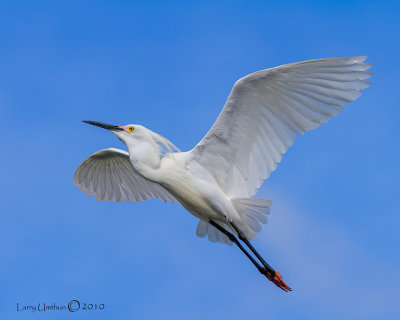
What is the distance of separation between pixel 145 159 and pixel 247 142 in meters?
1.38

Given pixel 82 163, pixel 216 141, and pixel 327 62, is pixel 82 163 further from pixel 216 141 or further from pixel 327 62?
pixel 327 62

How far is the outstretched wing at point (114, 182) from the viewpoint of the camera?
10812mm

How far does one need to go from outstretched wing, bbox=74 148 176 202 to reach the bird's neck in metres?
1.92

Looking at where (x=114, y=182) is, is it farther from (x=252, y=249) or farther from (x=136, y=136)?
(x=252, y=249)

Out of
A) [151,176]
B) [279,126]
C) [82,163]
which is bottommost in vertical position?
[82,163]

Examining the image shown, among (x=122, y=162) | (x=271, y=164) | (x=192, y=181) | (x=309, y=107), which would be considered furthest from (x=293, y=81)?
(x=122, y=162)

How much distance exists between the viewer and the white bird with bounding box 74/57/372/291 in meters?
8.48

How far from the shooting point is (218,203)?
8867 millimetres

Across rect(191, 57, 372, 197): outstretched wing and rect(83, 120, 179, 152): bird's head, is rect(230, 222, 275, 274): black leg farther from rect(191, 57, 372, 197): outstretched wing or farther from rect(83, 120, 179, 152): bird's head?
rect(83, 120, 179, 152): bird's head

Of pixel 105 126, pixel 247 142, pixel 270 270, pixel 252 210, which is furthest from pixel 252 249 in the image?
pixel 105 126

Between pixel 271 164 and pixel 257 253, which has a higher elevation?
pixel 271 164

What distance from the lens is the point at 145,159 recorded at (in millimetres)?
8703

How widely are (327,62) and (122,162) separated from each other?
3.92 meters

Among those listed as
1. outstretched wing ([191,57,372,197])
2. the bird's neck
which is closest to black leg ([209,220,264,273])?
outstretched wing ([191,57,372,197])
